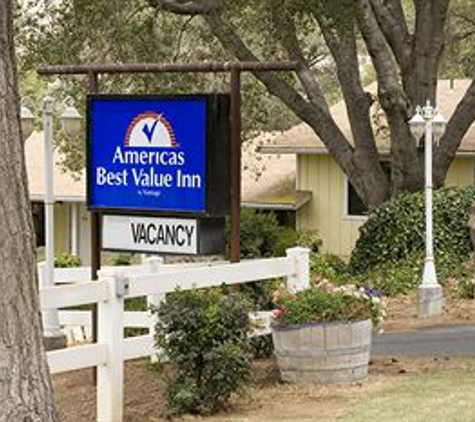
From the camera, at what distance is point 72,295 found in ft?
32.9

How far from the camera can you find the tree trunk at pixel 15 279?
7.11 m

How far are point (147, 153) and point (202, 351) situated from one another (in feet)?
9.34

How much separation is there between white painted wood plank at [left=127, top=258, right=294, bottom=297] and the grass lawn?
147cm

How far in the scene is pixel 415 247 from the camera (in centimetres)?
2409

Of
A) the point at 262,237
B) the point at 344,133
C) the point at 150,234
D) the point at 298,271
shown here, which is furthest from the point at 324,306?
the point at 344,133

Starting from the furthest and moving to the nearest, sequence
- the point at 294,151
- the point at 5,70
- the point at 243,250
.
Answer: the point at 294,151, the point at 243,250, the point at 5,70

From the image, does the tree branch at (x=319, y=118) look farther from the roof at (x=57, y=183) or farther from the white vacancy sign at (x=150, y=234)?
the white vacancy sign at (x=150, y=234)

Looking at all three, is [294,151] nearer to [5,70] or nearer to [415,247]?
[415,247]

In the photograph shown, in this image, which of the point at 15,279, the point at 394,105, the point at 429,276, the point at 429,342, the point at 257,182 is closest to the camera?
the point at 15,279

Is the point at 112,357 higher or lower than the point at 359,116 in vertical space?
lower

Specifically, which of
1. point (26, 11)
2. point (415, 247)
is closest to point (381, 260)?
point (415, 247)

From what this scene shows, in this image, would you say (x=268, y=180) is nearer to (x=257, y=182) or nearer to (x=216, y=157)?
(x=257, y=182)

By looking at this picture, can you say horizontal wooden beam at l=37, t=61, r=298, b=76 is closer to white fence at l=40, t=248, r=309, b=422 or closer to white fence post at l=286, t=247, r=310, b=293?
white fence post at l=286, t=247, r=310, b=293

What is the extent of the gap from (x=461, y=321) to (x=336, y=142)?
32.6 ft
